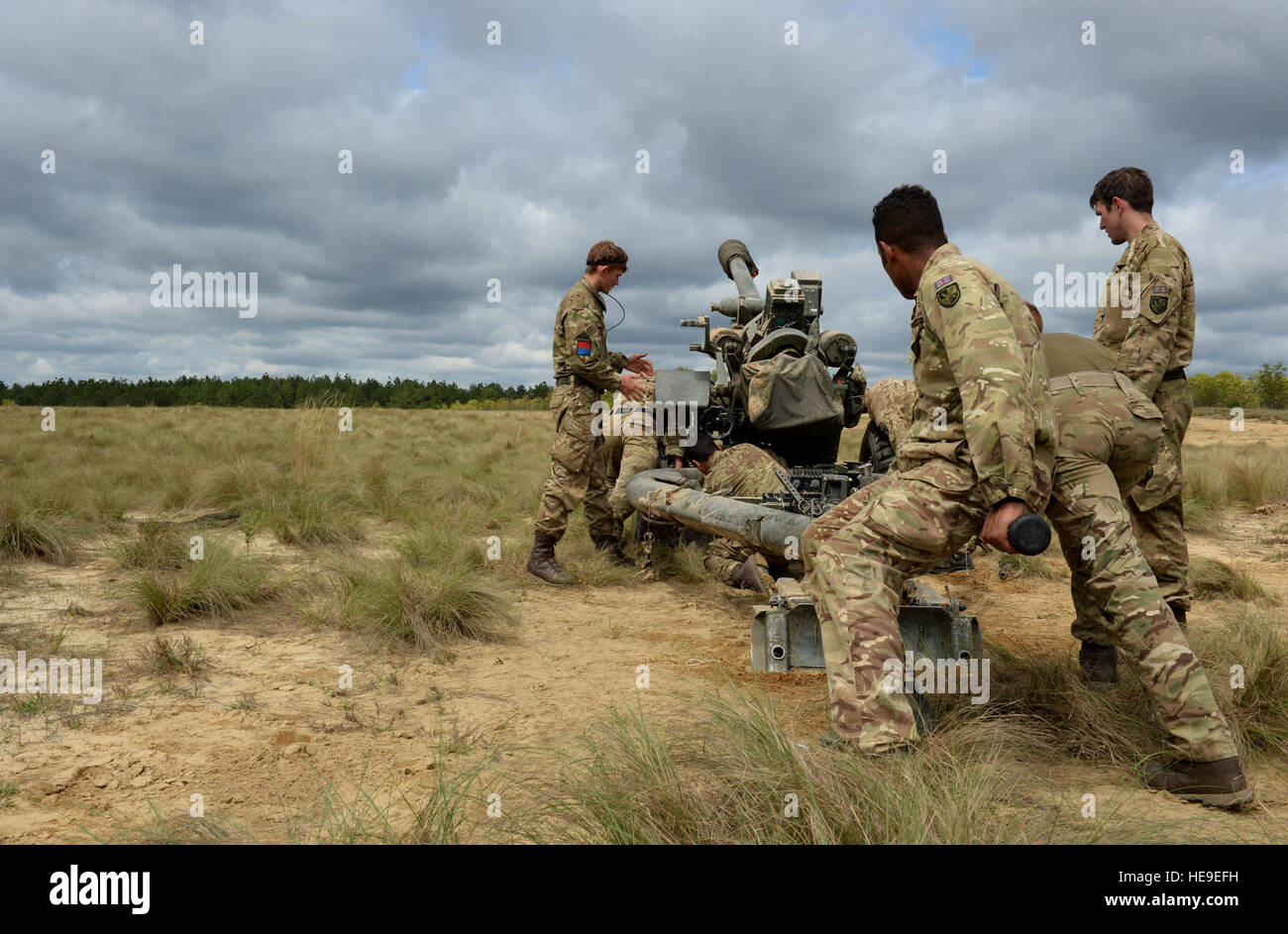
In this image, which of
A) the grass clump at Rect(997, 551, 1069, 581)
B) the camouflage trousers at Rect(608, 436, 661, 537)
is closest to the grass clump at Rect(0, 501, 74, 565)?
the camouflage trousers at Rect(608, 436, 661, 537)

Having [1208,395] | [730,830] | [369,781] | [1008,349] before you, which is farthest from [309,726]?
[1208,395]

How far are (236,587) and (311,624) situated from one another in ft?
2.00

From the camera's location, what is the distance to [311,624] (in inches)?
198

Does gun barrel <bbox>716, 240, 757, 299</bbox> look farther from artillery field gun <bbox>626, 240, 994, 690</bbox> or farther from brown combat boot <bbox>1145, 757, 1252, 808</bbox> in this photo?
brown combat boot <bbox>1145, 757, 1252, 808</bbox>

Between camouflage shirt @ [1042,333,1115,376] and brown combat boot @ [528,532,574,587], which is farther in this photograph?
brown combat boot @ [528,532,574,587]

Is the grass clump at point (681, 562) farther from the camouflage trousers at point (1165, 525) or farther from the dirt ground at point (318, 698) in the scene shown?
the camouflage trousers at point (1165, 525)

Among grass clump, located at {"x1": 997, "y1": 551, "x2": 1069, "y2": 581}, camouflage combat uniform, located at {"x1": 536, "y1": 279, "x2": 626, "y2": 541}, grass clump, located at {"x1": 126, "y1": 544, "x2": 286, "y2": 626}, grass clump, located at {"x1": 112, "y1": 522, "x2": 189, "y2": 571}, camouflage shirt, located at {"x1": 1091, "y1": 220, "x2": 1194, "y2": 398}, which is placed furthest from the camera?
grass clump, located at {"x1": 997, "y1": 551, "x2": 1069, "y2": 581}

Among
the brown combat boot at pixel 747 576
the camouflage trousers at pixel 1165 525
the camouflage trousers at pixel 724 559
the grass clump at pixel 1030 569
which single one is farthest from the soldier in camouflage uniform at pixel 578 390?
the camouflage trousers at pixel 1165 525

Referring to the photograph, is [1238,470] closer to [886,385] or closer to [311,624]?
[886,385]

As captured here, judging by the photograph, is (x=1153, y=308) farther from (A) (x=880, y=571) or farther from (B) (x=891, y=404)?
(B) (x=891, y=404)

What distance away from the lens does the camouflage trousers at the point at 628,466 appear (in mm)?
7582

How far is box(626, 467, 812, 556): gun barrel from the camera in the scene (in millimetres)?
5168

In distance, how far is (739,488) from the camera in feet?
21.4

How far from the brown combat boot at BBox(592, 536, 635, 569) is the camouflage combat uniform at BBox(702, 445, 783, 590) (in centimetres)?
79
